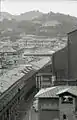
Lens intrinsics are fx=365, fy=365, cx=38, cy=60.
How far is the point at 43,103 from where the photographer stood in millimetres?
16953

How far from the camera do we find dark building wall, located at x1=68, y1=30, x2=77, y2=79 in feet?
73.6

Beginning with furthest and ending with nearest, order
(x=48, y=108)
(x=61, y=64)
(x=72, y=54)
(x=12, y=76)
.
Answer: (x=12, y=76), (x=61, y=64), (x=72, y=54), (x=48, y=108)

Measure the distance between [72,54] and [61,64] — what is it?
4.43 ft

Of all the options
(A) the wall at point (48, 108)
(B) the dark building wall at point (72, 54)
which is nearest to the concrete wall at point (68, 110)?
(A) the wall at point (48, 108)

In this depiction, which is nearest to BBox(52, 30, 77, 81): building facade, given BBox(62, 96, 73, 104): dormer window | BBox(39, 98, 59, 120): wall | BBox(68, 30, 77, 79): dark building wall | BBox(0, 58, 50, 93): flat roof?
BBox(68, 30, 77, 79): dark building wall

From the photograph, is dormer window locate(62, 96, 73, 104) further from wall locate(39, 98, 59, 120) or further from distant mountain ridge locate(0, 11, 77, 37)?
distant mountain ridge locate(0, 11, 77, 37)

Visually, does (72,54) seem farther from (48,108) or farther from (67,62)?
(48,108)

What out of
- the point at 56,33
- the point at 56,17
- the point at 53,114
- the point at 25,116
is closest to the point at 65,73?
the point at 25,116

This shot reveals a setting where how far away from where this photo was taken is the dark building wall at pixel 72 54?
22.4 meters

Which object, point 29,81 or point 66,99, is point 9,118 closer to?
point 66,99

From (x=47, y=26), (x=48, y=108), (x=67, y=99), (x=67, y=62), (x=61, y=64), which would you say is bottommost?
(x=48, y=108)

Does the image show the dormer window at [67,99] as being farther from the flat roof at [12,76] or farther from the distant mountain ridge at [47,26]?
the distant mountain ridge at [47,26]

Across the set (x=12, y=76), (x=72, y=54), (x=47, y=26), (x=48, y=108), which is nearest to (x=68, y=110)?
(x=48, y=108)

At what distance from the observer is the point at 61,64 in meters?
23.8
